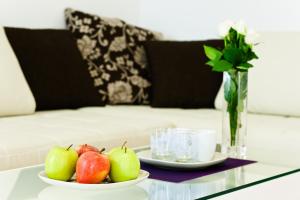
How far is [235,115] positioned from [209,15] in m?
1.76

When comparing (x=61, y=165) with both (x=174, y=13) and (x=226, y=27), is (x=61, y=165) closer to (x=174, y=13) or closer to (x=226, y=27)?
(x=226, y=27)

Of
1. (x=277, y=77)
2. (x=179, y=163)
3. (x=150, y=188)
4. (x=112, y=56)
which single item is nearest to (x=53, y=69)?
(x=112, y=56)

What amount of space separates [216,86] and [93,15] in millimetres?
843

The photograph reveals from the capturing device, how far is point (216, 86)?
3.15 m

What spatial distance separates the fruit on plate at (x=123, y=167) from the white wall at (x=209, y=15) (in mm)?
2117

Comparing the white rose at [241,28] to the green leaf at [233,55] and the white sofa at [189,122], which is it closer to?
the green leaf at [233,55]

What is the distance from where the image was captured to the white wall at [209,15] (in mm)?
3336

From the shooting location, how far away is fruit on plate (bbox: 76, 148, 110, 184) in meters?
1.37

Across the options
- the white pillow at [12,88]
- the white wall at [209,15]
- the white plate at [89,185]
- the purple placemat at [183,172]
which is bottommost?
the purple placemat at [183,172]

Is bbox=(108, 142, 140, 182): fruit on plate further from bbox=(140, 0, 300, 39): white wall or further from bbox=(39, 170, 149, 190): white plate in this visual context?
bbox=(140, 0, 300, 39): white wall

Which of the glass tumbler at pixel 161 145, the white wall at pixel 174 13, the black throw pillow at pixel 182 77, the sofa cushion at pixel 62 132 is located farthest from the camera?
the white wall at pixel 174 13

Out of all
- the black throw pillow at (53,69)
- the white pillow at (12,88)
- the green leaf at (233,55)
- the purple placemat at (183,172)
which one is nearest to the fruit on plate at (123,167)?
the purple placemat at (183,172)

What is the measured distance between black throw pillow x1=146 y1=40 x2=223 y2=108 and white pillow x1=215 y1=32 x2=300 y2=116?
293mm

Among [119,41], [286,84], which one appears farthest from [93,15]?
[286,84]
